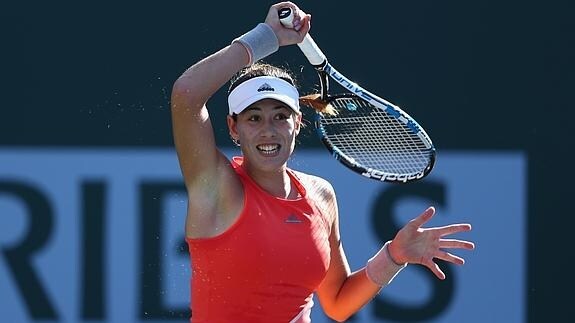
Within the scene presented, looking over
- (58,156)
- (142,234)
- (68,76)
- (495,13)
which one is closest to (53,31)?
(68,76)

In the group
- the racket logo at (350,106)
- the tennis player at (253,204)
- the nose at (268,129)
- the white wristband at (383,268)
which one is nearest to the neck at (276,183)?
the tennis player at (253,204)

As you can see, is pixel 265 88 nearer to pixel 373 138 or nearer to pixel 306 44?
pixel 306 44

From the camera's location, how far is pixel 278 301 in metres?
3.11

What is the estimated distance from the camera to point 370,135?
12.4 ft

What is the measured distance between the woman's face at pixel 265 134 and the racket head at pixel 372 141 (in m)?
0.40

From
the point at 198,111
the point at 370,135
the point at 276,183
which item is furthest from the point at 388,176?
the point at 198,111

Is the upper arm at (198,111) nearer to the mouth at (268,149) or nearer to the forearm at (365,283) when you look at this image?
the mouth at (268,149)

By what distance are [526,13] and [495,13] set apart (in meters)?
0.13

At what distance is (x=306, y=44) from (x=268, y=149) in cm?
37

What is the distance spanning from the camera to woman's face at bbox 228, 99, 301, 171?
10.3 ft

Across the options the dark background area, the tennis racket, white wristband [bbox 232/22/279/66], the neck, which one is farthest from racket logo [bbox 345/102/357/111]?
the dark background area

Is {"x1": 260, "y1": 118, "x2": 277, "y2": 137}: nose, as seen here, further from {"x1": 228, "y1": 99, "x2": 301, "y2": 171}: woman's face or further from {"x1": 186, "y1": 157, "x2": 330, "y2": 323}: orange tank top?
{"x1": 186, "y1": 157, "x2": 330, "y2": 323}: orange tank top

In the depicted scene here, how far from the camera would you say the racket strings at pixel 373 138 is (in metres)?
3.70

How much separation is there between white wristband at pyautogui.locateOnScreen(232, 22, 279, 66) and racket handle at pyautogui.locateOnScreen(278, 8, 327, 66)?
0.05 metres
